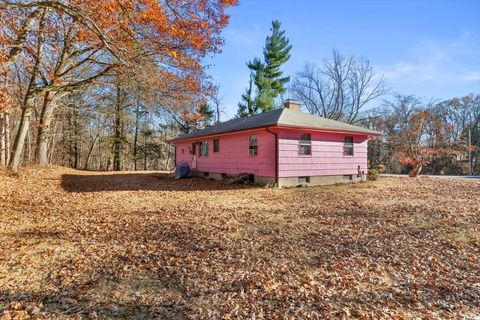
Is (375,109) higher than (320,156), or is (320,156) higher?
(375,109)

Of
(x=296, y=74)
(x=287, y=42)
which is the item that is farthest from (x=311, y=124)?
(x=296, y=74)

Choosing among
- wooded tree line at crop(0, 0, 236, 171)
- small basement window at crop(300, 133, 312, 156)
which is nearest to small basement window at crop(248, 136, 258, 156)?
small basement window at crop(300, 133, 312, 156)

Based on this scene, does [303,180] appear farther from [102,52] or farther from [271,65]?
[271,65]

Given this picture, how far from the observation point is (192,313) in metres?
2.66

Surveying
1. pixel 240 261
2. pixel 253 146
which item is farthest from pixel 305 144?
pixel 240 261

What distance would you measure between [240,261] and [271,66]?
25.4 metres

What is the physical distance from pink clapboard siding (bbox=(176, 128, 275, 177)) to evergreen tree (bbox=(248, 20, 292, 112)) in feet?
37.6

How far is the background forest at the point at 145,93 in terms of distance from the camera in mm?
8156

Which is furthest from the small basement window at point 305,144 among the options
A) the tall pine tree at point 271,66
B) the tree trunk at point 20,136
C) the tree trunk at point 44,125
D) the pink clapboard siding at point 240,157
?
the tall pine tree at point 271,66

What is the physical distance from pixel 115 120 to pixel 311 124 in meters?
18.9

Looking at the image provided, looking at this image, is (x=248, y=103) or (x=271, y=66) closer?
(x=271, y=66)

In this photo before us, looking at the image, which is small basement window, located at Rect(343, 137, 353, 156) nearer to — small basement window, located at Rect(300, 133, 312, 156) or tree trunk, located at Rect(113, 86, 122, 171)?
small basement window, located at Rect(300, 133, 312, 156)

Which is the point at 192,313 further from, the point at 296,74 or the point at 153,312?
the point at 296,74

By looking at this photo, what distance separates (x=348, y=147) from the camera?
45.1 feet
